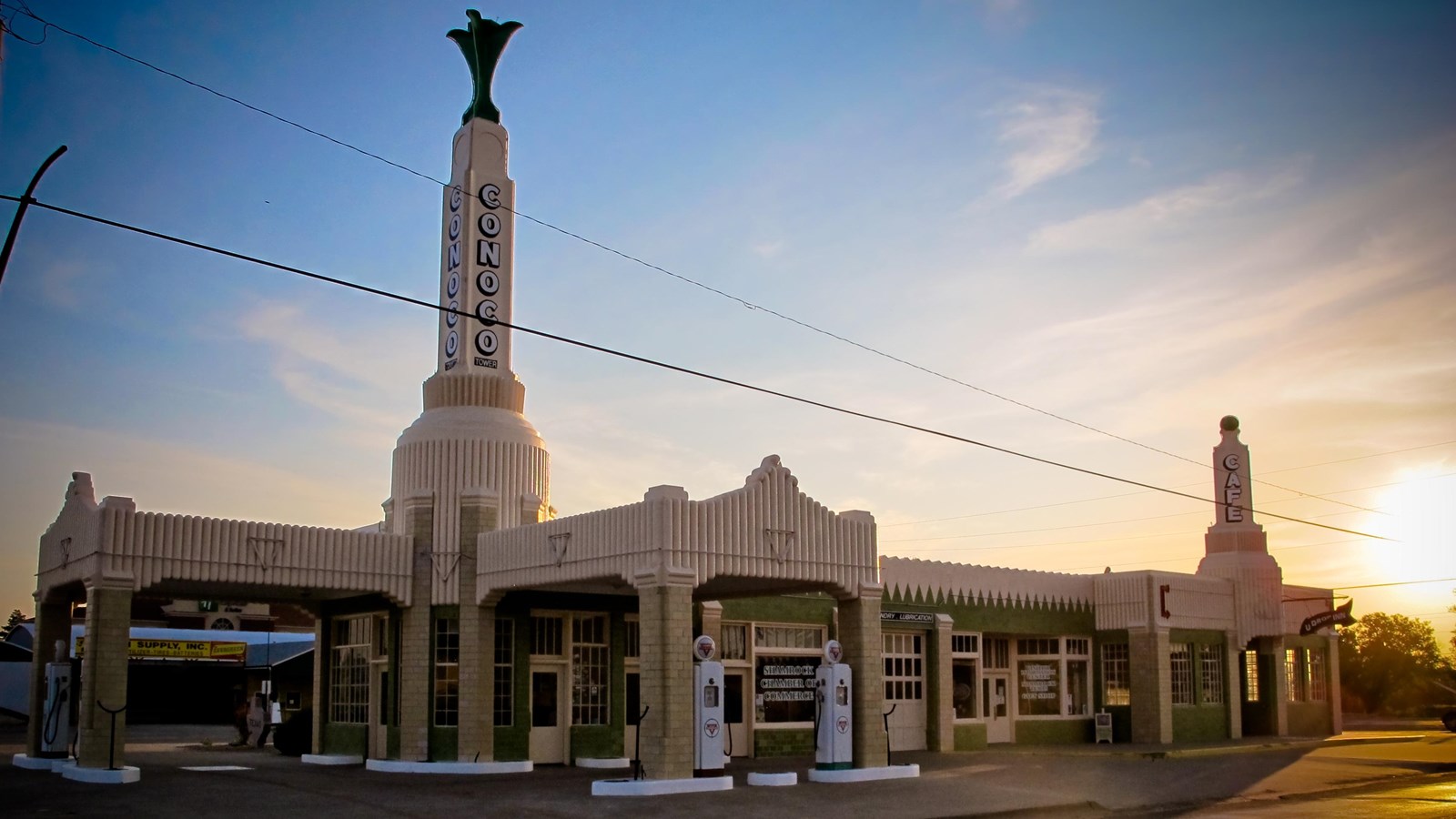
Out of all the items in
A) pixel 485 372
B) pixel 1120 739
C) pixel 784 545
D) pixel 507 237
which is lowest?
pixel 1120 739

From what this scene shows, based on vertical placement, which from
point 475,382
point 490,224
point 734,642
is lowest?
point 734,642

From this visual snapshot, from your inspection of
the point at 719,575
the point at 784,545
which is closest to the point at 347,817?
the point at 719,575

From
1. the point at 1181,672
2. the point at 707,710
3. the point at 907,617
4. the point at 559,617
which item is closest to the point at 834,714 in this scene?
the point at 707,710

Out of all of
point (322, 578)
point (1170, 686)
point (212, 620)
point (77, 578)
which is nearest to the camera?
point (77, 578)

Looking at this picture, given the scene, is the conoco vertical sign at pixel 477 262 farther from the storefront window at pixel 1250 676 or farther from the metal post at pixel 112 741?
the storefront window at pixel 1250 676

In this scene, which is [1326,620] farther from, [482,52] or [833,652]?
[482,52]

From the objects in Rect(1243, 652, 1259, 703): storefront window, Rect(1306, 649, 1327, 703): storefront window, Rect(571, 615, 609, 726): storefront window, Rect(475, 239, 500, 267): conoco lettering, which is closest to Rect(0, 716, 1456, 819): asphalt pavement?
Rect(571, 615, 609, 726): storefront window

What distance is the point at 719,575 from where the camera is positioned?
74.6ft

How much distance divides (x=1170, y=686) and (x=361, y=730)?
21797mm

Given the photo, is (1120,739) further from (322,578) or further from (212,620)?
(212,620)

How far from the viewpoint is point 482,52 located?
30531 mm

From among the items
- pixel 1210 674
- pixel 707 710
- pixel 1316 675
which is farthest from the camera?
pixel 1316 675

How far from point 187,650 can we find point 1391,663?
188ft

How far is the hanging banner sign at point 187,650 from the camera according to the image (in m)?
53.9
